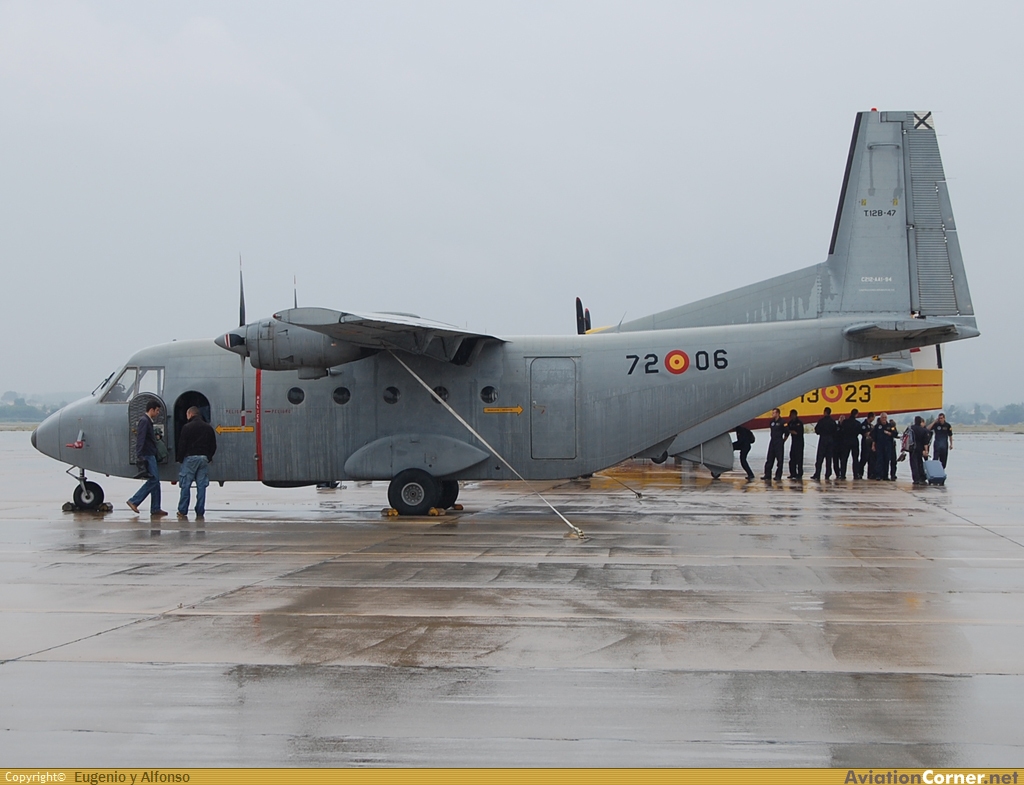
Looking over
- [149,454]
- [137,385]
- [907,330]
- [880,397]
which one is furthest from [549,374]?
[880,397]

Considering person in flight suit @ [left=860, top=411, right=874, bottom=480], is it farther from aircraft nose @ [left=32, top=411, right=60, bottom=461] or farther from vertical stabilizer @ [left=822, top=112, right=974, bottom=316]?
aircraft nose @ [left=32, top=411, right=60, bottom=461]

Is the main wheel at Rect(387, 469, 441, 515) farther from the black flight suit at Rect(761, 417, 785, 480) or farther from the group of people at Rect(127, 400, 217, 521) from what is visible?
the black flight suit at Rect(761, 417, 785, 480)

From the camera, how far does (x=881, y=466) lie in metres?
25.3

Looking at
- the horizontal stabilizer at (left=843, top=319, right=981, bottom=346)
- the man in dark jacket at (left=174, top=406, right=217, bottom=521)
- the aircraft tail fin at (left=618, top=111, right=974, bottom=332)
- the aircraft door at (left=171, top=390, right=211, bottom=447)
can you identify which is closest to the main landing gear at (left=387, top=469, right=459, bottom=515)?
the man in dark jacket at (left=174, top=406, right=217, bottom=521)

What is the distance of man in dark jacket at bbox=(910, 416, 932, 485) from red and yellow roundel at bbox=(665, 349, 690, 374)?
36.6 feet

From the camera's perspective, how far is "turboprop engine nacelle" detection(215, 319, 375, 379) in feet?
50.3

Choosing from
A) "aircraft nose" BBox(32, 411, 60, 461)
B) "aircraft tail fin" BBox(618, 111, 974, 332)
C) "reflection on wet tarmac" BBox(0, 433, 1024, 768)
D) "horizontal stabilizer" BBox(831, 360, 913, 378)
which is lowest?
"reflection on wet tarmac" BBox(0, 433, 1024, 768)

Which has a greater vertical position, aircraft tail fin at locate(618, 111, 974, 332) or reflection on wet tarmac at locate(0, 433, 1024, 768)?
aircraft tail fin at locate(618, 111, 974, 332)

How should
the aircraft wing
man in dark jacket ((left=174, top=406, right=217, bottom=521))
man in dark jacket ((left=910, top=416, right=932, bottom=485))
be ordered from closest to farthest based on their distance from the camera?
the aircraft wing < man in dark jacket ((left=174, top=406, right=217, bottom=521)) < man in dark jacket ((left=910, top=416, right=932, bottom=485))

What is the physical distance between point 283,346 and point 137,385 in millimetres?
3535

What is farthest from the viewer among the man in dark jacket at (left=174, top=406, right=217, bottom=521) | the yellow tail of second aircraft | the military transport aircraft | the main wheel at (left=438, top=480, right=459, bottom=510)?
the yellow tail of second aircraft

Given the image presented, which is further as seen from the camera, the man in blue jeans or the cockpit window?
the cockpit window

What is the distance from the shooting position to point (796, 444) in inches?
1036

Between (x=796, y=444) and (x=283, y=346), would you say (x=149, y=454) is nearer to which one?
(x=283, y=346)
